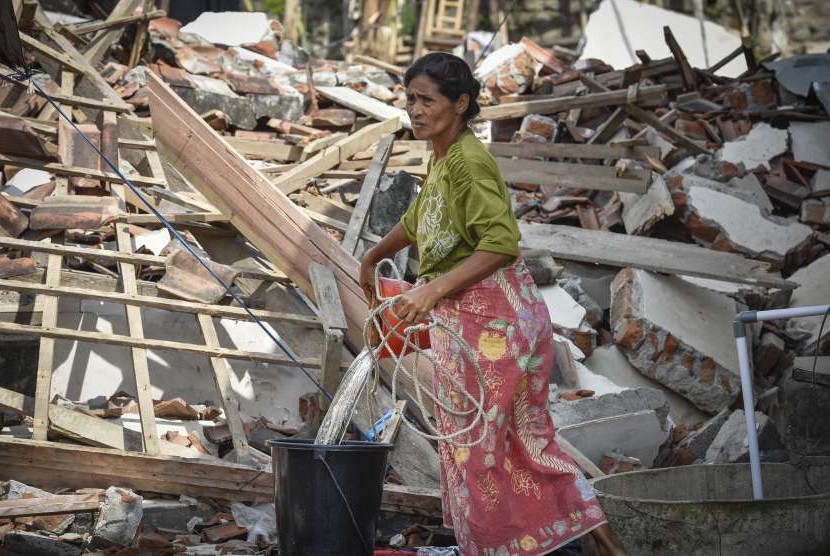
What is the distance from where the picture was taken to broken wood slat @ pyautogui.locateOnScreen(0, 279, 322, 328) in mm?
4957

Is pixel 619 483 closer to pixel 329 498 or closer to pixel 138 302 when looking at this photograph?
pixel 329 498

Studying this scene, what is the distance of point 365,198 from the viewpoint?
6.68m

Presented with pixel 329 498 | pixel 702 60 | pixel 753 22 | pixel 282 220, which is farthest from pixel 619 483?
pixel 753 22

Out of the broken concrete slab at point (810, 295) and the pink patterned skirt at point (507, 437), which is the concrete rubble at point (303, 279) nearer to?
the broken concrete slab at point (810, 295)

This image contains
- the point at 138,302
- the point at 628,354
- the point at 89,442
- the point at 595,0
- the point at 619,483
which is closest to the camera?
the point at 619,483

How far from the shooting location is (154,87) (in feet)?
18.0

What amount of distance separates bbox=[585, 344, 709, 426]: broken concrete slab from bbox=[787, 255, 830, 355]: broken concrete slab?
0.90 m

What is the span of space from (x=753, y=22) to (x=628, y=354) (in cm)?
1485

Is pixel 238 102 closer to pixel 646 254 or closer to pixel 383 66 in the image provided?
pixel 383 66

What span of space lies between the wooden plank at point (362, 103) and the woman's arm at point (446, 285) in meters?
6.47

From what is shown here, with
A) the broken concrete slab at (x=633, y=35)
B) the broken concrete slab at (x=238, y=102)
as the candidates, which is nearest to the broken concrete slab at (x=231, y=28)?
the broken concrete slab at (x=238, y=102)

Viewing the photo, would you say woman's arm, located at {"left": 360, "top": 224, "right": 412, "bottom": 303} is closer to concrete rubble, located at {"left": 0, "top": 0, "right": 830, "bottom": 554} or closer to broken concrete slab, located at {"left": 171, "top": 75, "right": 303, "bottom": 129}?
concrete rubble, located at {"left": 0, "top": 0, "right": 830, "bottom": 554}

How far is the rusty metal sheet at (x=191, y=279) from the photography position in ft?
17.5

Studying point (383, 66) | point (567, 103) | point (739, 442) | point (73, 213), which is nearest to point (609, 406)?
point (739, 442)
